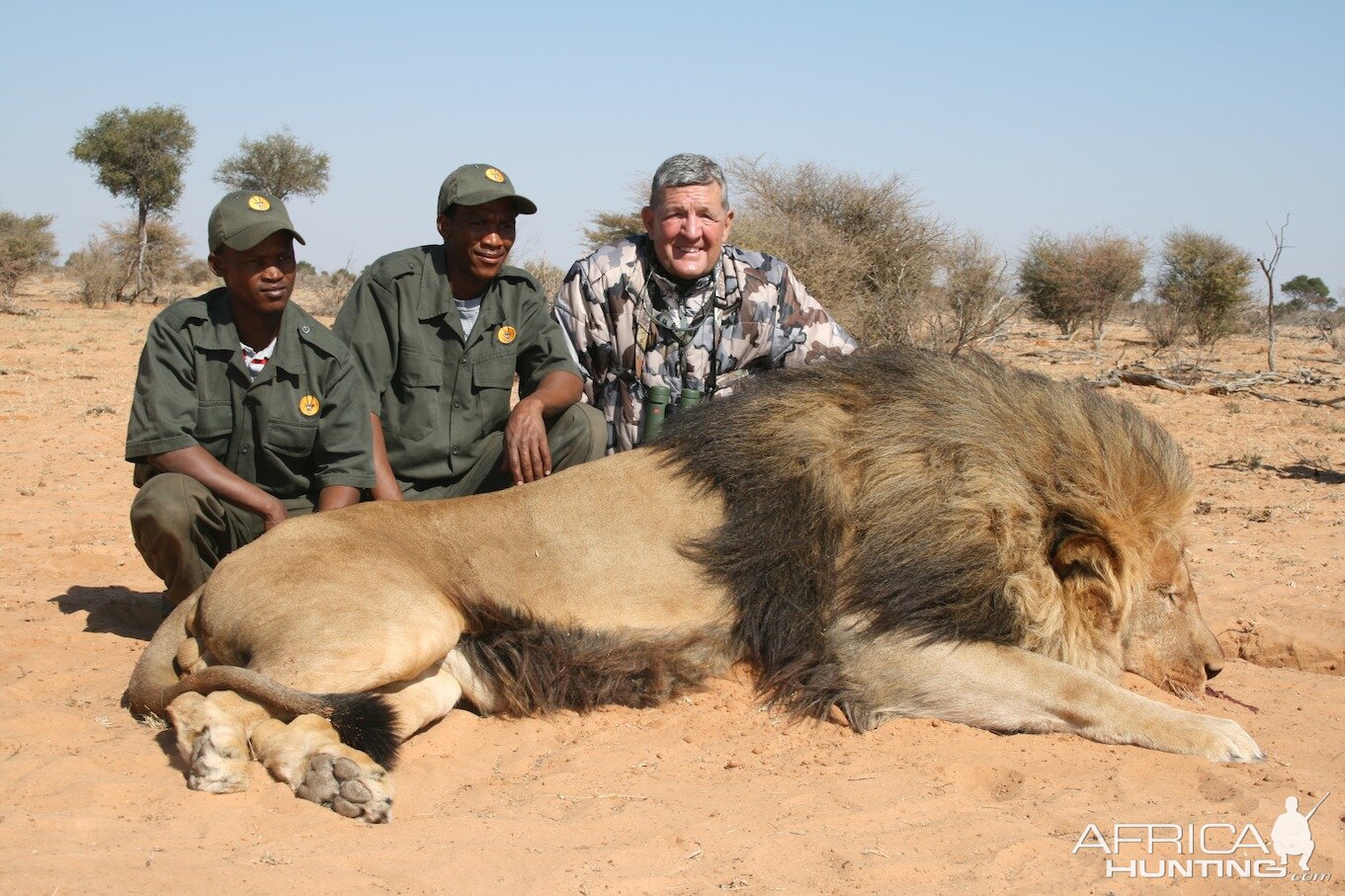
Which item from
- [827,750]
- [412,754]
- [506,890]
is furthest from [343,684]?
[827,750]

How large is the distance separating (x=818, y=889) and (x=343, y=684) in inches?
61.7

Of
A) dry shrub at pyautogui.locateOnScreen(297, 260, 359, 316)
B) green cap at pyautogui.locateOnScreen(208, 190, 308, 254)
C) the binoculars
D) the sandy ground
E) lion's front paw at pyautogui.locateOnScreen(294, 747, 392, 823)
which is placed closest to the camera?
the sandy ground

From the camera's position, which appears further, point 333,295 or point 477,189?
point 333,295

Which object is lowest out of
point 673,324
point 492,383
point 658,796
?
point 658,796

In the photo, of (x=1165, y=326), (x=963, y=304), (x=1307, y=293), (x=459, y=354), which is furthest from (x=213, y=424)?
(x=1307, y=293)

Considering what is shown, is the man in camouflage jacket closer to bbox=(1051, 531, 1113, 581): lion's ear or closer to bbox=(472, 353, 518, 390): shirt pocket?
bbox=(472, 353, 518, 390): shirt pocket

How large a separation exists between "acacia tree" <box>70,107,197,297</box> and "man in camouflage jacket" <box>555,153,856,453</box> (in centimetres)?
2859

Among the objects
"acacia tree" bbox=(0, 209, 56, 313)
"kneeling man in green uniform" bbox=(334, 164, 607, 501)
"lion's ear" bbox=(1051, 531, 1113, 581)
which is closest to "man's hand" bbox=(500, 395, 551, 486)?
"kneeling man in green uniform" bbox=(334, 164, 607, 501)

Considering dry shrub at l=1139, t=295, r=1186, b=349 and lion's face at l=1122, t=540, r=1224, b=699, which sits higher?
dry shrub at l=1139, t=295, r=1186, b=349

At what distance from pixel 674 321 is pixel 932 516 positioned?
87.1 inches

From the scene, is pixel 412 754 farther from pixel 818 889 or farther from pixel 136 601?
pixel 136 601

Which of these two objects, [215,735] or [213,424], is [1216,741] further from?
[213,424]

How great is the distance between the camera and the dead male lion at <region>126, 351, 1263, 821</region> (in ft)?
12.7

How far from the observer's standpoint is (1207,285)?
947 inches
